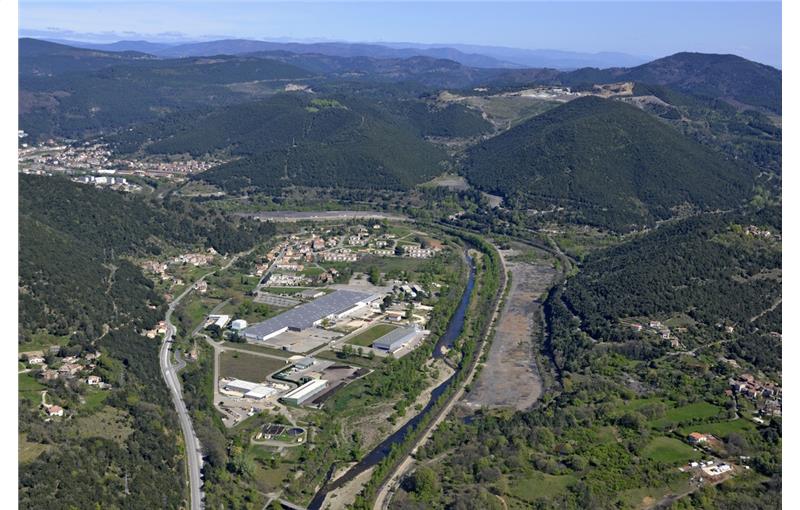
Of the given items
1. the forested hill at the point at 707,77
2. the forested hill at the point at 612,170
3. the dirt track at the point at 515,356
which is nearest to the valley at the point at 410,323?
the dirt track at the point at 515,356

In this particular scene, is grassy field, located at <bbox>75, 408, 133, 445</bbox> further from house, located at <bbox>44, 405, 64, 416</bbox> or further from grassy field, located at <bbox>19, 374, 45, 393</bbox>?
grassy field, located at <bbox>19, 374, 45, 393</bbox>

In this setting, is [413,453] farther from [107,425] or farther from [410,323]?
[410,323]

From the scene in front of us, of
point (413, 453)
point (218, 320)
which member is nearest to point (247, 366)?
point (218, 320)

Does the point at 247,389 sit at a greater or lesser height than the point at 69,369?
lesser

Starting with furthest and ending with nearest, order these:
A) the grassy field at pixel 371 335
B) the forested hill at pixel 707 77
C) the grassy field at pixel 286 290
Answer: the forested hill at pixel 707 77, the grassy field at pixel 286 290, the grassy field at pixel 371 335

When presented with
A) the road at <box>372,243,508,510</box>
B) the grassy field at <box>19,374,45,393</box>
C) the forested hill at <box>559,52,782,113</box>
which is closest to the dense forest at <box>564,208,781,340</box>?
the road at <box>372,243,508,510</box>

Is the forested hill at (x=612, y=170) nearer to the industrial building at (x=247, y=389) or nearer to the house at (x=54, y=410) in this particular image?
the industrial building at (x=247, y=389)

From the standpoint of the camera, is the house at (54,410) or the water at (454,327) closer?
the house at (54,410)
